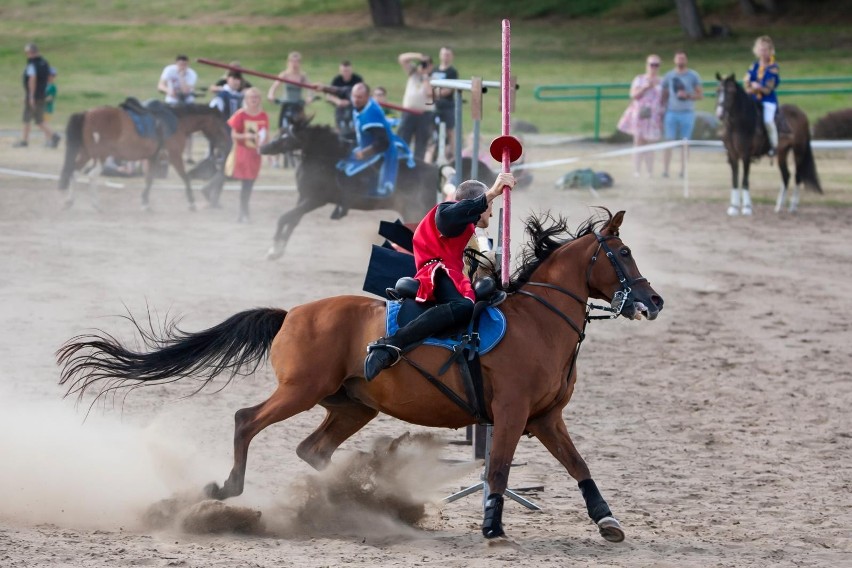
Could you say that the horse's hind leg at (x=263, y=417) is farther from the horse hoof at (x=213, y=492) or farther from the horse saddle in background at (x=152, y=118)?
the horse saddle in background at (x=152, y=118)

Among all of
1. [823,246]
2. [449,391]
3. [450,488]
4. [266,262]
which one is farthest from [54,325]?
[823,246]

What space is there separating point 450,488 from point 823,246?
10.5m

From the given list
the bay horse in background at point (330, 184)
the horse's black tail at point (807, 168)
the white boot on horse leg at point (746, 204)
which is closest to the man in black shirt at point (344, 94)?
the bay horse in background at point (330, 184)

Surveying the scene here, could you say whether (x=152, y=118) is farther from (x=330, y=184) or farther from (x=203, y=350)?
(x=203, y=350)

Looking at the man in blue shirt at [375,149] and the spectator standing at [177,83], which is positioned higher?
the spectator standing at [177,83]

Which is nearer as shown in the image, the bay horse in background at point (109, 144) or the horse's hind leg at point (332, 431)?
the horse's hind leg at point (332, 431)

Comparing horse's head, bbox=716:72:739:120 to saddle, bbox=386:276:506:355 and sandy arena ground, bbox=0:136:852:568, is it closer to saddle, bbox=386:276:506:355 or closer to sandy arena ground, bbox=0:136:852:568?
sandy arena ground, bbox=0:136:852:568

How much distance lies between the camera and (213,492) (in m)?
6.74

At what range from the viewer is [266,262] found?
15297mm

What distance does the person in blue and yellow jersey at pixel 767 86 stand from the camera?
19391mm

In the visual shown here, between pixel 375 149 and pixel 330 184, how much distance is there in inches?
29.5

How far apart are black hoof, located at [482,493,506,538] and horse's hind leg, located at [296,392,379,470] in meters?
0.97

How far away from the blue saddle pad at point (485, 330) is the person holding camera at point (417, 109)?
14.3 m

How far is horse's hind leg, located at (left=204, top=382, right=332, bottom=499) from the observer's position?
666 cm
